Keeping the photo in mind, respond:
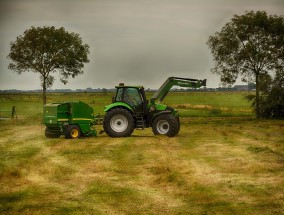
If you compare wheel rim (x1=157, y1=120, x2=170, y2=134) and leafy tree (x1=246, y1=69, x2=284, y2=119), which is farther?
leafy tree (x1=246, y1=69, x2=284, y2=119)

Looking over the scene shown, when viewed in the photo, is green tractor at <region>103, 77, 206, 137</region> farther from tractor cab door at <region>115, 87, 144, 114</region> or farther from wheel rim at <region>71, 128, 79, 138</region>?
wheel rim at <region>71, 128, 79, 138</region>

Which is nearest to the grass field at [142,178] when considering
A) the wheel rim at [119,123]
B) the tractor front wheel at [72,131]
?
the tractor front wheel at [72,131]

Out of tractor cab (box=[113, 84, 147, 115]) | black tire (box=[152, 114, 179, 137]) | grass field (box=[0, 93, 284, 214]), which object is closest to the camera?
grass field (box=[0, 93, 284, 214])

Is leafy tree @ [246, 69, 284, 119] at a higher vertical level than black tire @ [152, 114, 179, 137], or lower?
higher

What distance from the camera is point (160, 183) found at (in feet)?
40.8

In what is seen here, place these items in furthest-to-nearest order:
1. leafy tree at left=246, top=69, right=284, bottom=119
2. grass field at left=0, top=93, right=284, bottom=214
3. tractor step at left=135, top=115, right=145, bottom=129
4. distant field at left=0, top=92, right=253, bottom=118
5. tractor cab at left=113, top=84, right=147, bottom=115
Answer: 1. distant field at left=0, top=92, right=253, bottom=118
2. leafy tree at left=246, top=69, right=284, bottom=119
3. tractor cab at left=113, top=84, right=147, bottom=115
4. tractor step at left=135, top=115, right=145, bottom=129
5. grass field at left=0, top=93, right=284, bottom=214

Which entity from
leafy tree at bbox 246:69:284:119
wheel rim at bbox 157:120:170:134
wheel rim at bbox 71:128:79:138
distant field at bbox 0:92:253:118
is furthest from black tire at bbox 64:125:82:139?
leafy tree at bbox 246:69:284:119

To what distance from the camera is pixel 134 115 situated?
938 inches

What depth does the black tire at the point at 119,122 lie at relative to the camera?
23578 millimetres

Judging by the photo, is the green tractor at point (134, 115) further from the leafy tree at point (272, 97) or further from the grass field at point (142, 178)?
the leafy tree at point (272, 97)

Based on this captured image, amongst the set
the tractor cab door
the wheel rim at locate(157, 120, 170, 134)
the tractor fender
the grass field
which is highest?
the tractor cab door

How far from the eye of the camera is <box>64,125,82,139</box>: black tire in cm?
2345

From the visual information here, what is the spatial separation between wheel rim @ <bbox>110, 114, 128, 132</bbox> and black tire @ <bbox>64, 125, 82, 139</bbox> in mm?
1666

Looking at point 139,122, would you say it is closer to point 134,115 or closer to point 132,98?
point 134,115
